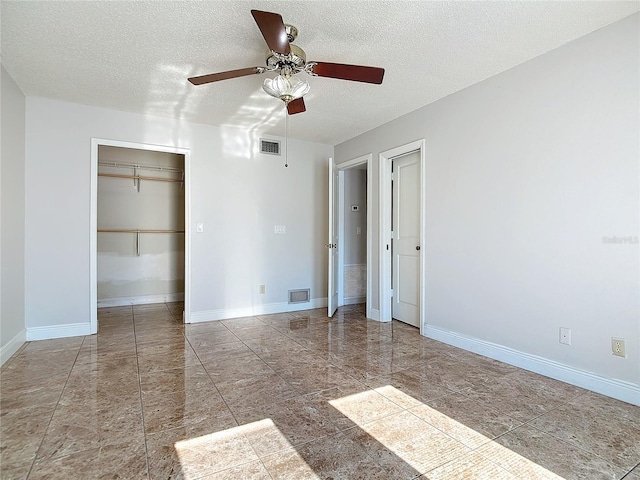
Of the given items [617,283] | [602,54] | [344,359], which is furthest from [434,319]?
[602,54]

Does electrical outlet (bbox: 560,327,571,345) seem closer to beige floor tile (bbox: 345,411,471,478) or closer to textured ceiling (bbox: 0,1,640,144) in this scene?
beige floor tile (bbox: 345,411,471,478)

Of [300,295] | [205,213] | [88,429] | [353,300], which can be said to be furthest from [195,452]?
[353,300]

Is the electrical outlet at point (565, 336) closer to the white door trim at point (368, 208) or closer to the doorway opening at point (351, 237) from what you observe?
the white door trim at point (368, 208)

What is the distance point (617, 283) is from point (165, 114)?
4628 mm

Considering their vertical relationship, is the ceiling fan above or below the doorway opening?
above

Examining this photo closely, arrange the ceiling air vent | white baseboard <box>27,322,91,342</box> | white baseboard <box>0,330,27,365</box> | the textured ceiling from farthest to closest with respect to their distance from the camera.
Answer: the ceiling air vent, white baseboard <box>27,322,91,342</box>, white baseboard <box>0,330,27,365</box>, the textured ceiling

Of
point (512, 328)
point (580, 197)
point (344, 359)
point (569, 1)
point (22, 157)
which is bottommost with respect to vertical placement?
point (344, 359)

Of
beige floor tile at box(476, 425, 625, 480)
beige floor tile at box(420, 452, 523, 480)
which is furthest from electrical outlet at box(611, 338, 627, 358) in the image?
beige floor tile at box(420, 452, 523, 480)

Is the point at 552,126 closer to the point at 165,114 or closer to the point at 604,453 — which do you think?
the point at 604,453

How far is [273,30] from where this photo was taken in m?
1.94

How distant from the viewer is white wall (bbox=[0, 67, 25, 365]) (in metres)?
2.94

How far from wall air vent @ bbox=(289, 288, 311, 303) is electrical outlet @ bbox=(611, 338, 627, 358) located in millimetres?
3640

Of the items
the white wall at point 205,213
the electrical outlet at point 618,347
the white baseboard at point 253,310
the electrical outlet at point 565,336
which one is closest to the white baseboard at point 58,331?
the white wall at point 205,213

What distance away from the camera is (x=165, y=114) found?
4.05 metres
